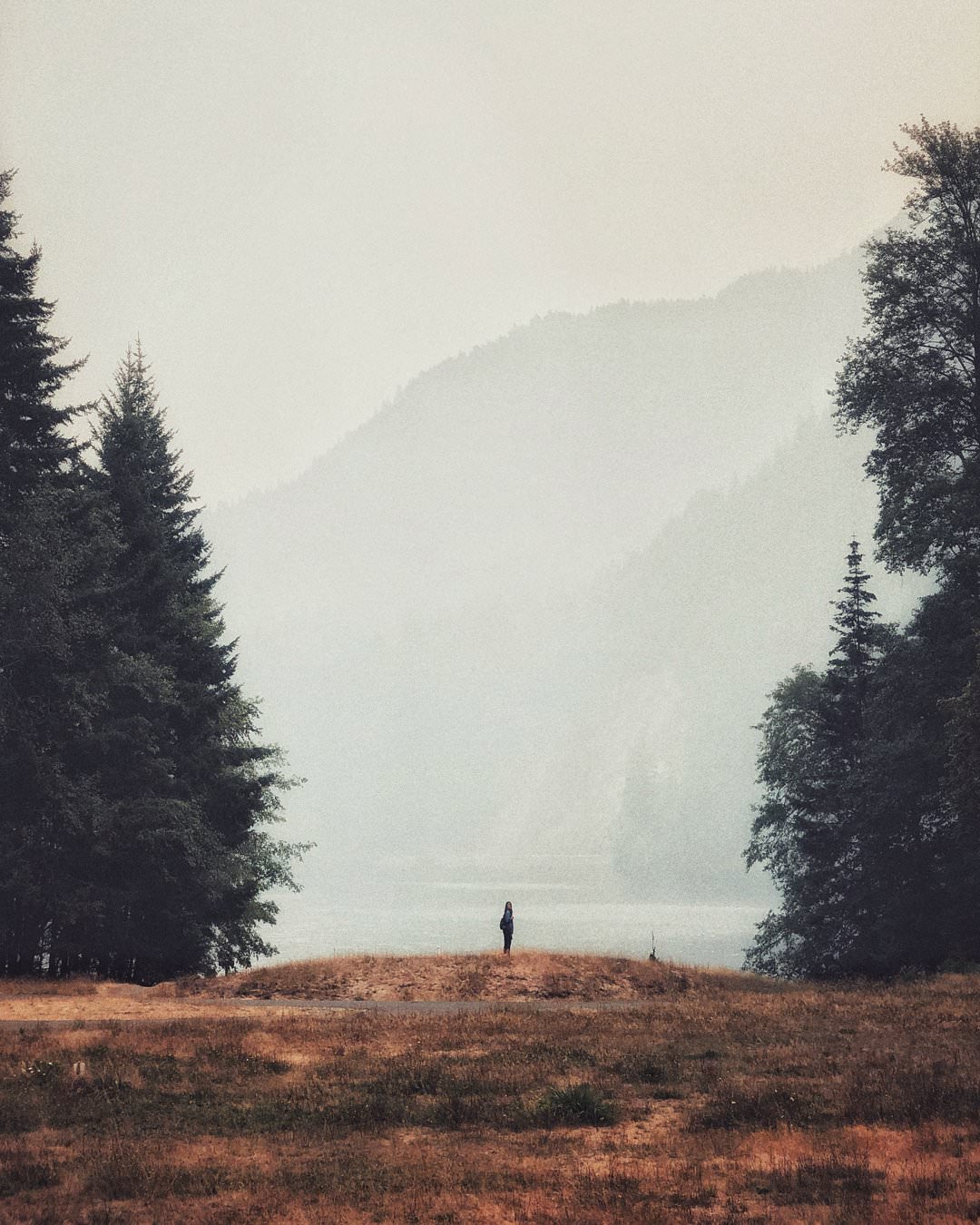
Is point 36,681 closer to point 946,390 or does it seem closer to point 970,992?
point 970,992

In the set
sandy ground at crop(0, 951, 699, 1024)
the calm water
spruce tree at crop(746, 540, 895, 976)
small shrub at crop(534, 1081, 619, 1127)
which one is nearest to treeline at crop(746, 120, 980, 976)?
spruce tree at crop(746, 540, 895, 976)

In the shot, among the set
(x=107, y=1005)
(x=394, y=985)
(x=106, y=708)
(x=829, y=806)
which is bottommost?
(x=107, y=1005)

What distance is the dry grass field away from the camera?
9484 millimetres

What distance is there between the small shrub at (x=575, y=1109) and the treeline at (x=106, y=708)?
15.9 meters

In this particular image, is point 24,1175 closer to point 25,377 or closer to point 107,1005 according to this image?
point 107,1005

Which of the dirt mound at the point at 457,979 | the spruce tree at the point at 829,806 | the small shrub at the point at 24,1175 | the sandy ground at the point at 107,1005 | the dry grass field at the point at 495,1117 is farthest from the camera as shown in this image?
the spruce tree at the point at 829,806

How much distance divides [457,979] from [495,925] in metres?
96.3

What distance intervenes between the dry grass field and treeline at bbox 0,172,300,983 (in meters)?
6.80

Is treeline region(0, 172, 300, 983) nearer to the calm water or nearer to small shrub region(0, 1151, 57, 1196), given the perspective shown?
small shrub region(0, 1151, 57, 1196)

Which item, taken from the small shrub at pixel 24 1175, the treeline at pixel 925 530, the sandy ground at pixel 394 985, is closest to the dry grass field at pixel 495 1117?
the small shrub at pixel 24 1175

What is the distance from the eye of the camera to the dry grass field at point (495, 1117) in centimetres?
948

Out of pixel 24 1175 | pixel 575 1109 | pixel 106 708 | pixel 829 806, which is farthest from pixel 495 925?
pixel 24 1175

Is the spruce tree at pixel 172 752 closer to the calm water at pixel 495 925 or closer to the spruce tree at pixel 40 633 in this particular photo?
the spruce tree at pixel 40 633

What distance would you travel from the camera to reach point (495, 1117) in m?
12.6
